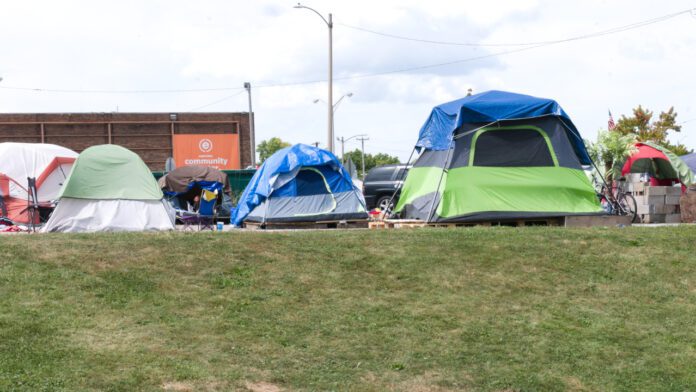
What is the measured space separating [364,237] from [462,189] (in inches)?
162

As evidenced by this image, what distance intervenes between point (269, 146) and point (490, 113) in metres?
84.7

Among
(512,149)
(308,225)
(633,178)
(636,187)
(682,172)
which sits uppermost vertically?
(512,149)

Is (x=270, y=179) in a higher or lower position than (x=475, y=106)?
lower

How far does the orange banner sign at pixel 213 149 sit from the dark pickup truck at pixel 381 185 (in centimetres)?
2186

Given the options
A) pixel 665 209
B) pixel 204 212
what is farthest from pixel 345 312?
pixel 665 209

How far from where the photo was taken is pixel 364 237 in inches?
480

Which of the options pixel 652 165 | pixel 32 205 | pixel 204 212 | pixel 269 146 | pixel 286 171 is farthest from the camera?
pixel 269 146

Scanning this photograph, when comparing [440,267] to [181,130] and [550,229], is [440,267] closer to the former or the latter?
[550,229]

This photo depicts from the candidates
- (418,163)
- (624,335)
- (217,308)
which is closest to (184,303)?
(217,308)

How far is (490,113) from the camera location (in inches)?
626

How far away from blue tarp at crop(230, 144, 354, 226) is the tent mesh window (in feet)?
15.1

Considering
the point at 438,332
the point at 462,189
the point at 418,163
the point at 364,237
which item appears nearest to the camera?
the point at 438,332

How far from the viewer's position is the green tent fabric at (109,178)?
15.0m

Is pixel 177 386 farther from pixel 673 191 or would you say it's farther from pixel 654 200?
pixel 673 191
